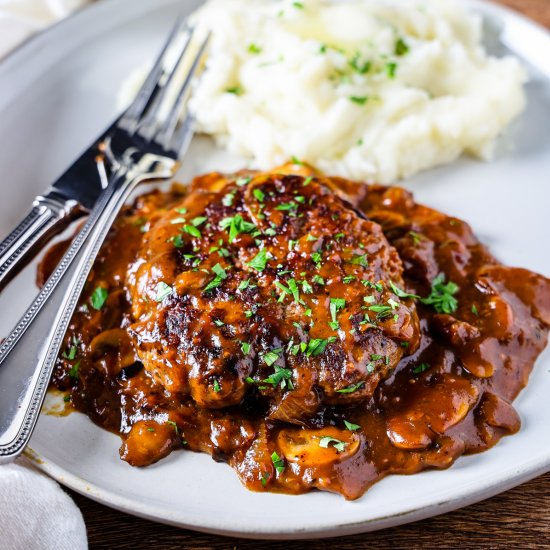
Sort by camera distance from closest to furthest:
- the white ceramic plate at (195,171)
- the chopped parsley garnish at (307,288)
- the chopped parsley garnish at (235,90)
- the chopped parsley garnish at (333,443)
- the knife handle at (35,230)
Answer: the white ceramic plate at (195,171), the chopped parsley garnish at (333,443), the chopped parsley garnish at (307,288), the knife handle at (35,230), the chopped parsley garnish at (235,90)

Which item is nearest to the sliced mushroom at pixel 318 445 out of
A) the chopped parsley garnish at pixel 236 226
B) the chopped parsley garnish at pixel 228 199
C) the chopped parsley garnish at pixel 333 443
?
the chopped parsley garnish at pixel 333 443

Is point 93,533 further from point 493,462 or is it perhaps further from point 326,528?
point 493,462

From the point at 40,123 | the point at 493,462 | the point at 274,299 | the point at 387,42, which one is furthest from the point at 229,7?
the point at 493,462

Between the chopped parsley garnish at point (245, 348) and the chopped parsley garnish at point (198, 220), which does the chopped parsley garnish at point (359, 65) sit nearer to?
the chopped parsley garnish at point (198, 220)

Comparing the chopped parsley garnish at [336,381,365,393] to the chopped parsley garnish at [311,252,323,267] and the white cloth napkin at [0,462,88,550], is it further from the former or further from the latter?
the white cloth napkin at [0,462,88,550]

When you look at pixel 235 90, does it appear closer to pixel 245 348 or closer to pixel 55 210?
pixel 55 210
